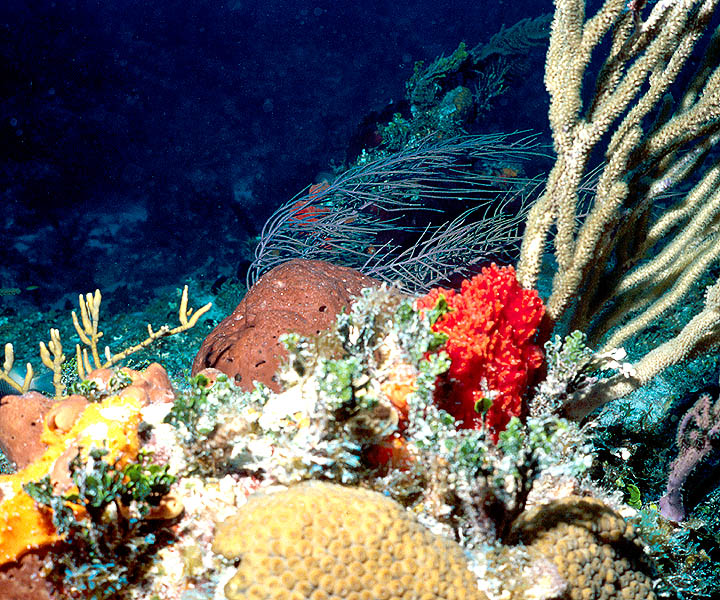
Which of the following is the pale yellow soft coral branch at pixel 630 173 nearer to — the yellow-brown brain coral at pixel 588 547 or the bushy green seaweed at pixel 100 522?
the yellow-brown brain coral at pixel 588 547

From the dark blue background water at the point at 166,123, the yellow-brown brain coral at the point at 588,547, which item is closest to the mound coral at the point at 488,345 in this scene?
the yellow-brown brain coral at the point at 588,547

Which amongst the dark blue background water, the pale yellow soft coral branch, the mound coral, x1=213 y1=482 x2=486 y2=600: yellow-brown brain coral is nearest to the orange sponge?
x1=213 y1=482 x2=486 y2=600: yellow-brown brain coral

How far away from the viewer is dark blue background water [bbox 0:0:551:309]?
35.1 ft

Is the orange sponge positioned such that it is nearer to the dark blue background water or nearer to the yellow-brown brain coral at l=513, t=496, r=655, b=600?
the yellow-brown brain coral at l=513, t=496, r=655, b=600

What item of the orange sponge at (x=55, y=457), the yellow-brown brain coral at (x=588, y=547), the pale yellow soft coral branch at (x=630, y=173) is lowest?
the yellow-brown brain coral at (x=588, y=547)

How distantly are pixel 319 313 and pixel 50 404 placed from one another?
5.43ft

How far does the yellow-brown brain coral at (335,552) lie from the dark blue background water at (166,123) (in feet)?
24.5

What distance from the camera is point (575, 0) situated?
2137 mm

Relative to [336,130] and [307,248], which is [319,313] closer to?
Answer: [307,248]

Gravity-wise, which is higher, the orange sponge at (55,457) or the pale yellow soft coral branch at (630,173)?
the pale yellow soft coral branch at (630,173)

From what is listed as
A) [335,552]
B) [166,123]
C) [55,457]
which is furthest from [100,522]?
[166,123]

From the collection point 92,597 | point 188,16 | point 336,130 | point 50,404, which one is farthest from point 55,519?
point 188,16

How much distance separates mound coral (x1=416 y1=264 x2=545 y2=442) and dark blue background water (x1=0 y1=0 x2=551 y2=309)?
23.0 feet

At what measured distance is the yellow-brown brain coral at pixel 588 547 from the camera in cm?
153
